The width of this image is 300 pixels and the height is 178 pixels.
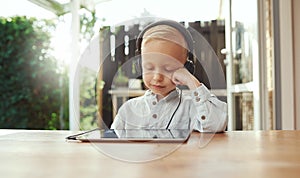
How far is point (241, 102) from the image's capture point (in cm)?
290

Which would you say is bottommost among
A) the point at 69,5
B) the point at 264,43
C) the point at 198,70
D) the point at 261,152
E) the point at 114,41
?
the point at 261,152

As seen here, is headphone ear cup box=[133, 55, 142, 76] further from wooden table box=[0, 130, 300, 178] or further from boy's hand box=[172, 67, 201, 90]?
wooden table box=[0, 130, 300, 178]

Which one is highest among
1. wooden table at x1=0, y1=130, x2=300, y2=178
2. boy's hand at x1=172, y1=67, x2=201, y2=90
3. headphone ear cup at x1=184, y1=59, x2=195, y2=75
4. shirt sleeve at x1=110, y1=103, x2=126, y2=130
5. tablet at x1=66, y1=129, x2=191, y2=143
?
headphone ear cup at x1=184, y1=59, x2=195, y2=75

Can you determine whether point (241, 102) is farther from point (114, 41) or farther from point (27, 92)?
point (27, 92)

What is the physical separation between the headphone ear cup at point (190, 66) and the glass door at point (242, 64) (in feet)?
5.13

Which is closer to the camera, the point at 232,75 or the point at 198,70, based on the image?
the point at 198,70

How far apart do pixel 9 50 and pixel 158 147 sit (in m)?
3.44

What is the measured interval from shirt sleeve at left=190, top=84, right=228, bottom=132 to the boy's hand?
0.02m

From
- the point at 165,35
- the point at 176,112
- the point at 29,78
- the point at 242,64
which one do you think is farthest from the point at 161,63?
the point at 29,78

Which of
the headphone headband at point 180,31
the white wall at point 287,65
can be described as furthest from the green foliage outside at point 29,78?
the headphone headband at point 180,31

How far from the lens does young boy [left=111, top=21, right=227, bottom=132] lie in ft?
2.93

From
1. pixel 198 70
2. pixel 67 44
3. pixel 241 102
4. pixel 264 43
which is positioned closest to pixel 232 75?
pixel 241 102

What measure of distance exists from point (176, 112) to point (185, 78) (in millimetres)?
128

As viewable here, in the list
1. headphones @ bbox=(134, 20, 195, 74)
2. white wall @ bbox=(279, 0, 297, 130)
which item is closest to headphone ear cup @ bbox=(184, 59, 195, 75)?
headphones @ bbox=(134, 20, 195, 74)
